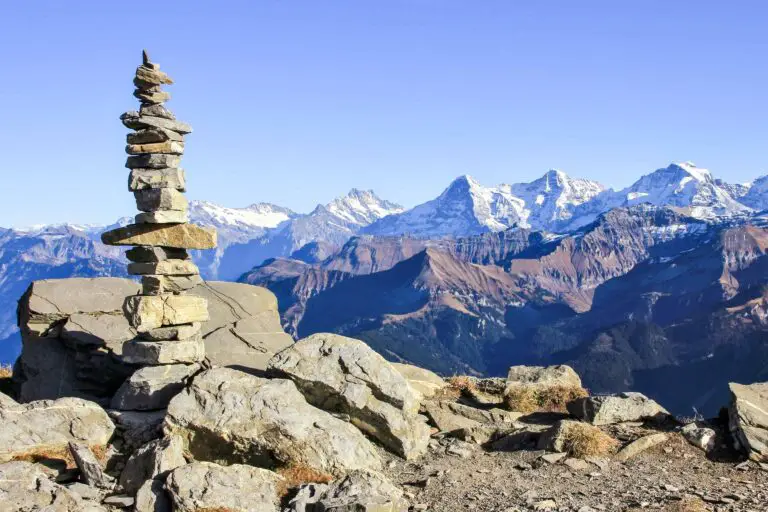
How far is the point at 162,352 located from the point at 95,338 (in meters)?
6.75


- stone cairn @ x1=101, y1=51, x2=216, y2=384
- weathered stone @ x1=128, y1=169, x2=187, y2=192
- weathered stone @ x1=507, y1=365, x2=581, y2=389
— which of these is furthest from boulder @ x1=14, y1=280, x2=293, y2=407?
weathered stone @ x1=507, y1=365, x2=581, y2=389

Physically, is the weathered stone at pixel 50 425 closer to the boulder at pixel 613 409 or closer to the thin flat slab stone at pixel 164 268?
the thin flat slab stone at pixel 164 268

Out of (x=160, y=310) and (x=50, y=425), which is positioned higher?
(x=160, y=310)

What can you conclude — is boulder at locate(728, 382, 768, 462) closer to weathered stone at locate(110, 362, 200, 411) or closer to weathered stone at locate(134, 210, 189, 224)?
weathered stone at locate(110, 362, 200, 411)

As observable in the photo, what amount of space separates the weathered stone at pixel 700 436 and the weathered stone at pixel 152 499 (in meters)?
16.5

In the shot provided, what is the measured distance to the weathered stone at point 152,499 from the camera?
57.9ft

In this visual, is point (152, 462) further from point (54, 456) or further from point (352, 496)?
point (352, 496)

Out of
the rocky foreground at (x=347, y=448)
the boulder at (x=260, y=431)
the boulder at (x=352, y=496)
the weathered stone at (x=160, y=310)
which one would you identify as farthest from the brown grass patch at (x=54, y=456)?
the boulder at (x=352, y=496)

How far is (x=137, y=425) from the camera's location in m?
22.7

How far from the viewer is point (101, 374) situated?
3016cm

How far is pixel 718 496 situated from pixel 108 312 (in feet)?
88.0

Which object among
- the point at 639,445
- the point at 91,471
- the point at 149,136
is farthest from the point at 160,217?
the point at 639,445

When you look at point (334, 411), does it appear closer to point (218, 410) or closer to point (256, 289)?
point (218, 410)

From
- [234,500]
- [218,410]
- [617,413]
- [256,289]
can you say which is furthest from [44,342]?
[617,413]
